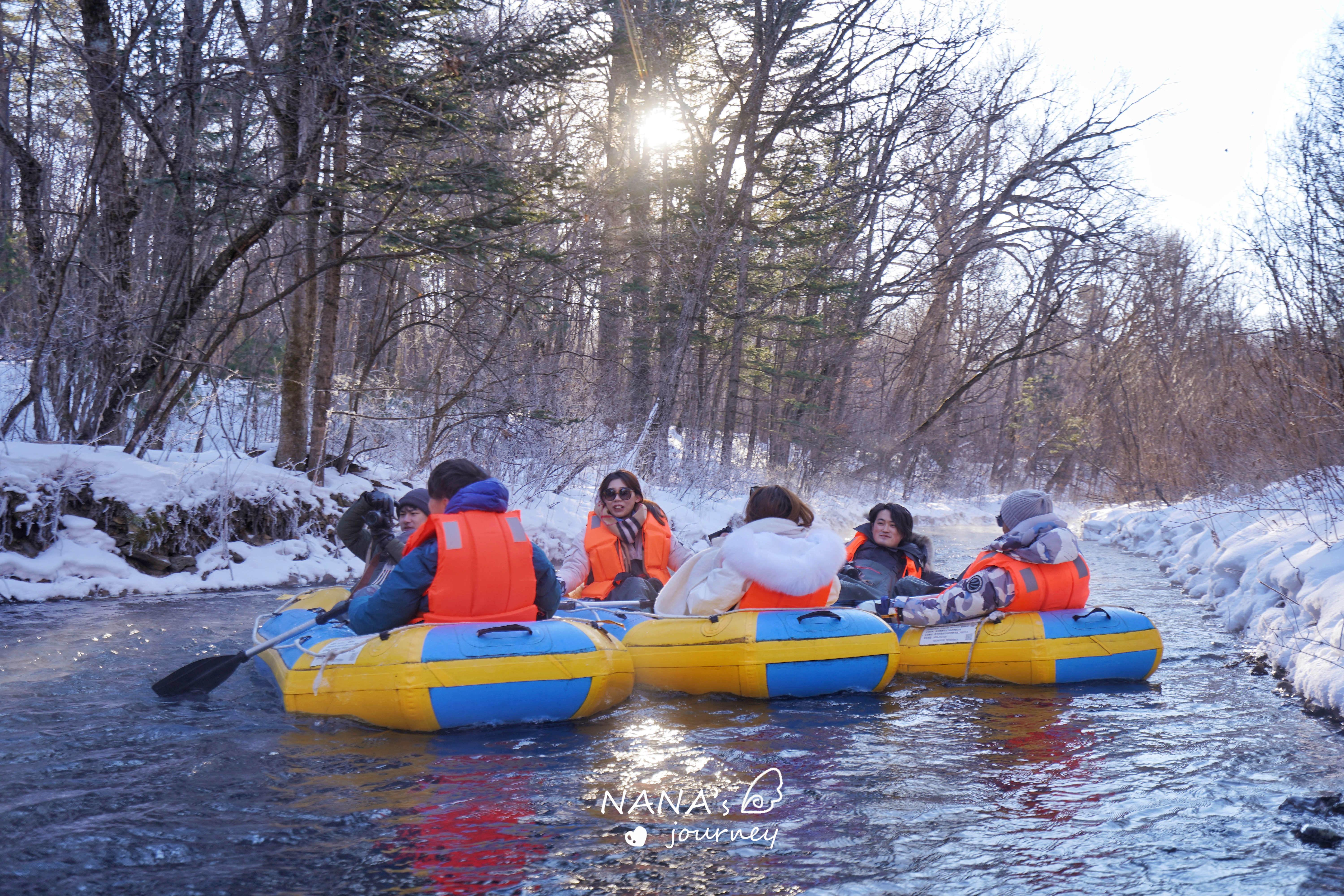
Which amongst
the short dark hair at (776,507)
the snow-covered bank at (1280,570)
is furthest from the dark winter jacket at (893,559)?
the snow-covered bank at (1280,570)

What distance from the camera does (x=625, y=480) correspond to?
22.0ft

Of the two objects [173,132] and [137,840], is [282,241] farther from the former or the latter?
[137,840]

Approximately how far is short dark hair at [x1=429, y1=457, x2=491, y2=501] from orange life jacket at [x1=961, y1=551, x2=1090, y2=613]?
3.17 meters

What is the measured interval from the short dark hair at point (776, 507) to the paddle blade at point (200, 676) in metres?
2.83

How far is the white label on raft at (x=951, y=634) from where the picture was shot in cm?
601

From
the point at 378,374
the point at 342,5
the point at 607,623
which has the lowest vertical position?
the point at 607,623

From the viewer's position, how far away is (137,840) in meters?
3.27

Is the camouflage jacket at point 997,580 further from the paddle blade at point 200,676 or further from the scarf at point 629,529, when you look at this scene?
the paddle blade at point 200,676

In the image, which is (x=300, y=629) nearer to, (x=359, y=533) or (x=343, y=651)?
(x=343, y=651)

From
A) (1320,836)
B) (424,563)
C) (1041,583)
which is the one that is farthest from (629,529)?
(1320,836)

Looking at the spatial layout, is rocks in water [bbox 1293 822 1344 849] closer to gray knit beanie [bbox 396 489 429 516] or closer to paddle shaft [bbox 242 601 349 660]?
paddle shaft [bbox 242 601 349 660]

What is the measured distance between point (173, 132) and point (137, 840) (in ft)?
24.0

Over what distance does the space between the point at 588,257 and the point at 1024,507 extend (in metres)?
7.22

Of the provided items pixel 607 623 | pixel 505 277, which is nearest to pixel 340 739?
pixel 607 623
